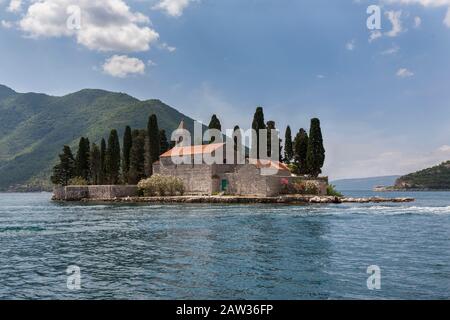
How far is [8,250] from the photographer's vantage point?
61.4 ft

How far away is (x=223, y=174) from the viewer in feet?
203

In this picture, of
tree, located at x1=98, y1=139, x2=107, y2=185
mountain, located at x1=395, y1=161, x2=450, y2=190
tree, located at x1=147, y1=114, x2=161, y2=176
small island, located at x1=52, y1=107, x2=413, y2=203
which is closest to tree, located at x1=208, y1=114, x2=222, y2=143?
small island, located at x1=52, y1=107, x2=413, y2=203

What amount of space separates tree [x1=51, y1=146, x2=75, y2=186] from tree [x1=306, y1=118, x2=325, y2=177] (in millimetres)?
46412

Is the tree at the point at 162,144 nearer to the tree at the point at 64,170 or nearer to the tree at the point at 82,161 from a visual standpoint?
the tree at the point at 82,161

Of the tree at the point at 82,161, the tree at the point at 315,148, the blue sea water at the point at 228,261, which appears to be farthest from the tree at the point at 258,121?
the blue sea water at the point at 228,261

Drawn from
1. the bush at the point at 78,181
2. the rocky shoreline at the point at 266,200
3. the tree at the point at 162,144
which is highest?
the tree at the point at 162,144

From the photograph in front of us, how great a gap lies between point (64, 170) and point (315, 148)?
48523 millimetres

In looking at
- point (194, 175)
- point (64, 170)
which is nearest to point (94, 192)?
point (194, 175)

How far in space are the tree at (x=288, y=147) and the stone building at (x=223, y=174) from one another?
318 inches

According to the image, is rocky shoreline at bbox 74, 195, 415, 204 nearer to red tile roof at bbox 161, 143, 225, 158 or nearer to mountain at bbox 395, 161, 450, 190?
red tile roof at bbox 161, 143, 225, 158

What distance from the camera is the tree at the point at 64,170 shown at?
81062 mm

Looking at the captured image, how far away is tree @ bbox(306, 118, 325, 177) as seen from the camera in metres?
61.8
